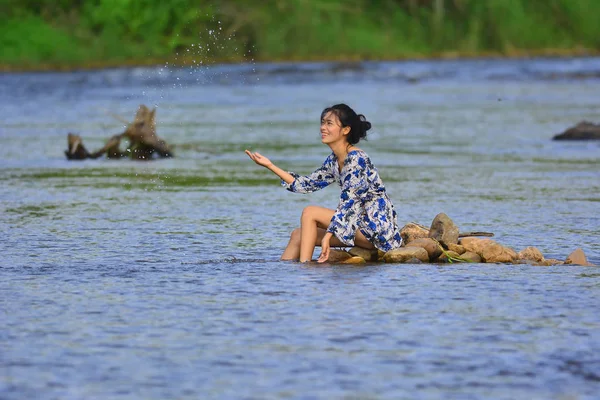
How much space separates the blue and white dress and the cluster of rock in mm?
189

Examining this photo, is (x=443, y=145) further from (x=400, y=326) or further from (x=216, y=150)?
(x=400, y=326)

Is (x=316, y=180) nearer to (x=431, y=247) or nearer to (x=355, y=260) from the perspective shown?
(x=355, y=260)

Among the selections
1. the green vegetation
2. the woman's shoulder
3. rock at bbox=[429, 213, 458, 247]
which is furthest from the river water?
the green vegetation

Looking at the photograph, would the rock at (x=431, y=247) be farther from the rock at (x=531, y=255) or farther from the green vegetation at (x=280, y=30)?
the green vegetation at (x=280, y=30)

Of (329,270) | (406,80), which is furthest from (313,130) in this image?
(406,80)

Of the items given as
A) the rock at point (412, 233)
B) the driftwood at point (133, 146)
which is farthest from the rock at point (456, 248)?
the driftwood at point (133, 146)

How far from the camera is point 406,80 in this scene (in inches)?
2640

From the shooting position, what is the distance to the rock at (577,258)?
11562mm

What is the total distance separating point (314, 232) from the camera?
1169 centimetres

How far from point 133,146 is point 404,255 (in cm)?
1424

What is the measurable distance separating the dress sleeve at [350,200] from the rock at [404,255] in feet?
1.28

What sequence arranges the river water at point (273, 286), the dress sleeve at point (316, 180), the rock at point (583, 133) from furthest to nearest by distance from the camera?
the rock at point (583, 133) < the dress sleeve at point (316, 180) < the river water at point (273, 286)

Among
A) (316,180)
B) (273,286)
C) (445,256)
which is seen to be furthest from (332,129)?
(273,286)

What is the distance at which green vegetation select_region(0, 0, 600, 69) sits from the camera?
284 ft
